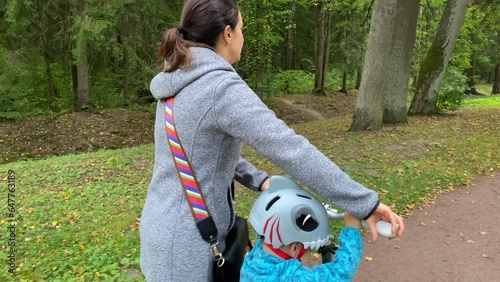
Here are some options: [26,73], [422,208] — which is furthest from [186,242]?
[26,73]

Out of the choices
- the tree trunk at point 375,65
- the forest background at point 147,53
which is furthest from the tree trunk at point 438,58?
the tree trunk at point 375,65

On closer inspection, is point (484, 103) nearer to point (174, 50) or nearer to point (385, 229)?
point (385, 229)

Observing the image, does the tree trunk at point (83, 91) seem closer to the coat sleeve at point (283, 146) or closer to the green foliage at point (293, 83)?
the green foliage at point (293, 83)

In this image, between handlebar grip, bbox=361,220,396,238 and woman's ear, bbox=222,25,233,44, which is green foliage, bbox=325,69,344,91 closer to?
woman's ear, bbox=222,25,233,44

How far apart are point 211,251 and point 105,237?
13.3 feet

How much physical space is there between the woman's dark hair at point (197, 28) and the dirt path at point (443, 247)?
137 inches

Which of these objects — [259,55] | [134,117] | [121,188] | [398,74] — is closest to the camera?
[121,188]

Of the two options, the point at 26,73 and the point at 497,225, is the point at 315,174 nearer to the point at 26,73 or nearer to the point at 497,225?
the point at 497,225

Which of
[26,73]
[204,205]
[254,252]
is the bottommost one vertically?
[26,73]

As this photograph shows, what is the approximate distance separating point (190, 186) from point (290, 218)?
1.34 feet

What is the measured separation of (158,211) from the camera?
67.1 inches

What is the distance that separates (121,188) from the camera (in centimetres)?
731

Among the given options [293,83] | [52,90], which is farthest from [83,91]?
[293,83]

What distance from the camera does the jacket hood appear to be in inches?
64.0
